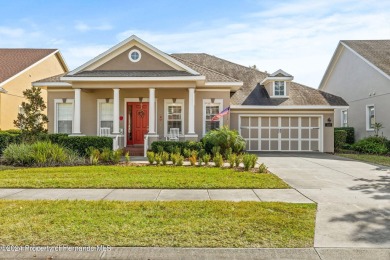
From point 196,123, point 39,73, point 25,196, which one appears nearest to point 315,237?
point 25,196

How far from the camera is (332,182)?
29.6 feet

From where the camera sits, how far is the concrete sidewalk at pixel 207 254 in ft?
12.9

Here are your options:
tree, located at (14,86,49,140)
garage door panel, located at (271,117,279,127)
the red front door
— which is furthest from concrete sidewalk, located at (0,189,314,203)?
garage door panel, located at (271,117,279,127)

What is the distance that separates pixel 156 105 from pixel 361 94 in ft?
48.3

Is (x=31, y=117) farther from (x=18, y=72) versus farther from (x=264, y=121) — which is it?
(x=264, y=121)

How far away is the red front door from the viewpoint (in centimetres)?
1778

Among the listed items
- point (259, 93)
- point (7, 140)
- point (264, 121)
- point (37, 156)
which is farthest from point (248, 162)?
point (7, 140)

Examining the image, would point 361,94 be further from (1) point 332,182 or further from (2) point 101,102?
(2) point 101,102

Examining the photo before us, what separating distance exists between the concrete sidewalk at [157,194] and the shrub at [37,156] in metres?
4.69

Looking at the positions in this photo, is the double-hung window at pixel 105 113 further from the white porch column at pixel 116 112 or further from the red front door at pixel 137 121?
the white porch column at pixel 116 112

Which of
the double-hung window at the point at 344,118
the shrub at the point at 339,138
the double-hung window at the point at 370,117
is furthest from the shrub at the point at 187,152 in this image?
the double-hung window at the point at 344,118

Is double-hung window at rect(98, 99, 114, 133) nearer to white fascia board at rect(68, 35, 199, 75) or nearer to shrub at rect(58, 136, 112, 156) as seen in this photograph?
white fascia board at rect(68, 35, 199, 75)

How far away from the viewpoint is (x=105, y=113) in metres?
17.9

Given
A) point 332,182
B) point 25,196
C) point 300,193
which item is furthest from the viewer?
point 332,182
